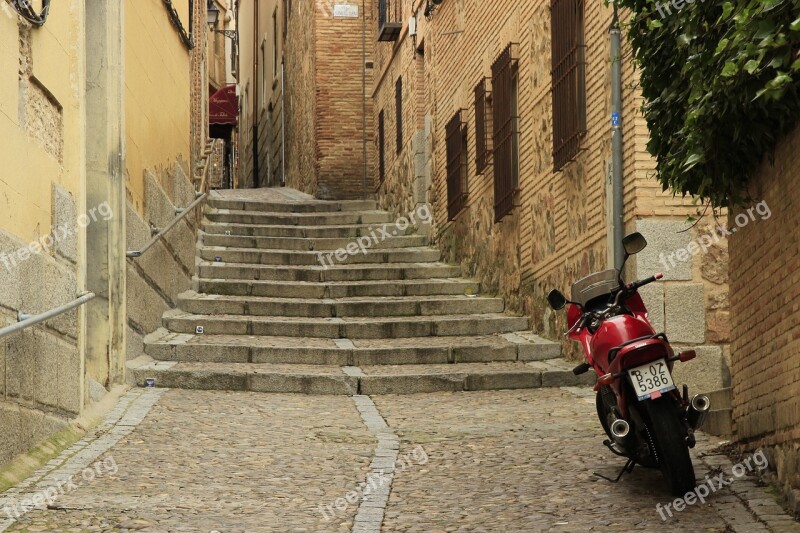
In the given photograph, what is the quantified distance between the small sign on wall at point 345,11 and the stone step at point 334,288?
10.6 meters

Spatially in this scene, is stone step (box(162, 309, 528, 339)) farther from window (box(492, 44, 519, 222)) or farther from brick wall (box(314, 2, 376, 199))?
brick wall (box(314, 2, 376, 199))

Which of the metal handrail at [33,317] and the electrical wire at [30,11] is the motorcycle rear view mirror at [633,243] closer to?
the metal handrail at [33,317]

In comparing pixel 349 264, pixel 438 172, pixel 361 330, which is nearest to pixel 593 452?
pixel 361 330

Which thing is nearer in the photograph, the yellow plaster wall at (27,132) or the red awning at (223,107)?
the yellow plaster wall at (27,132)

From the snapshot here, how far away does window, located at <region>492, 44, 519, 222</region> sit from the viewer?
14.2 m

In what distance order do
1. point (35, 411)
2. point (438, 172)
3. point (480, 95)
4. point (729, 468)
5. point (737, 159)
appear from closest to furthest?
point (737, 159), point (729, 468), point (35, 411), point (480, 95), point (438, 172)

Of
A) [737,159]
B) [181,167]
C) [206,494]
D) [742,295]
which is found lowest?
[206,494]

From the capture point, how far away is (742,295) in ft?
23.9

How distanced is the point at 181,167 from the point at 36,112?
786cm

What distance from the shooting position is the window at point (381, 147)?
2322 cm

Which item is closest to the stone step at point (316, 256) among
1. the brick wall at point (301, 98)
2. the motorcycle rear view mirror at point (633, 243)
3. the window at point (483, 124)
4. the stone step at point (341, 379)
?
the window at point (483, 124)

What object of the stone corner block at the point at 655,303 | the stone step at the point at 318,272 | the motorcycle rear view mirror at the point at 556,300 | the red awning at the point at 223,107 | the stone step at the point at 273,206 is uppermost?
the red awning at the point at 223,107

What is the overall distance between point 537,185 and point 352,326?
8.06ft

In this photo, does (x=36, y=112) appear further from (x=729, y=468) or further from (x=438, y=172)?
(x=438, y=172)
